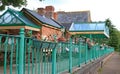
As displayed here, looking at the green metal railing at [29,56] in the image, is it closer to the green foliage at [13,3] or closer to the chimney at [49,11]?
the green foliage at [13,3]

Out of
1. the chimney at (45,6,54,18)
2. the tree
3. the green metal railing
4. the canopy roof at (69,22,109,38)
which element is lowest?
the green metal railing

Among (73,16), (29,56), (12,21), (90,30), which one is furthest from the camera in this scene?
(73,16)

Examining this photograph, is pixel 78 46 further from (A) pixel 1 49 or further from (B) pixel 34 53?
(A) pixel 1 49

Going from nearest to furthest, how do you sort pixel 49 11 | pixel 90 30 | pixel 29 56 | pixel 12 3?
pixel 29 56 → pixel 12 3 → pixel 90 30 → pixel 49 11

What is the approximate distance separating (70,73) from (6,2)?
8.60m

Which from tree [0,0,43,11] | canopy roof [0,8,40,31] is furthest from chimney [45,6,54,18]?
tree [0,0,43,11]

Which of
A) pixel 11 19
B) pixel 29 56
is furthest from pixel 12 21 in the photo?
pixel 29 56

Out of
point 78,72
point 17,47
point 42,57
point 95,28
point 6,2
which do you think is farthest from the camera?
point 95,28

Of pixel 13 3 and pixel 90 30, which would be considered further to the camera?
pixel 90 30

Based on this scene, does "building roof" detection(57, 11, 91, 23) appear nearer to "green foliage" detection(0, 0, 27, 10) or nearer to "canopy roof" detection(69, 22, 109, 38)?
"canopy roof" detection(69, 22, 109, 38)

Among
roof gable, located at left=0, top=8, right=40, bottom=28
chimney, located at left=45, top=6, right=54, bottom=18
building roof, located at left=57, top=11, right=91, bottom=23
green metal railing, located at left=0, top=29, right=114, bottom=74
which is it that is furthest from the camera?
building roof, located at left=57, top=11, right=91, bottom=23

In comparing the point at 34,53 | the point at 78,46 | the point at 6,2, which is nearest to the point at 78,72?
the point at 78,46

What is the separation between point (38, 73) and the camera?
6586mm

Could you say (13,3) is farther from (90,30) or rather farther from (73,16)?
(73,16)
